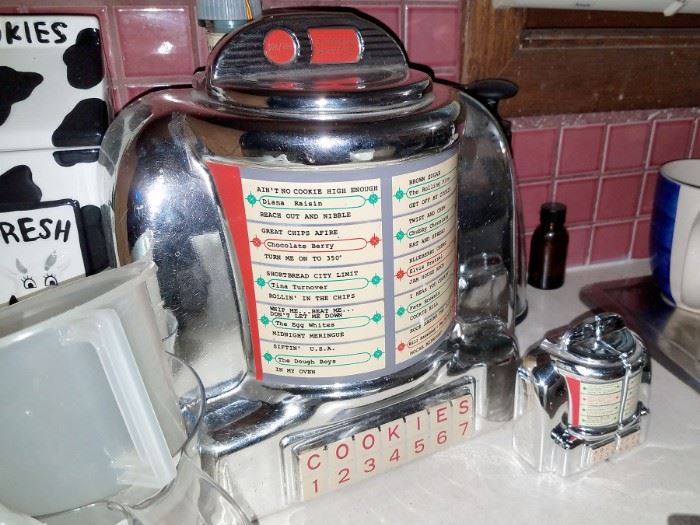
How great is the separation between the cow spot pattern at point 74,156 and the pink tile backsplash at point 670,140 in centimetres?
66

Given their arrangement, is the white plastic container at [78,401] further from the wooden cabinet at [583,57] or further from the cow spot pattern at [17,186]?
the wooden cabinet at [583,57]

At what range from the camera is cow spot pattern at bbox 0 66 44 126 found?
45 centimetres

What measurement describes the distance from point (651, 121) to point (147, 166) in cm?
64

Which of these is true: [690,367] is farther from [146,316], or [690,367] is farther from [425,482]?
[146,316]

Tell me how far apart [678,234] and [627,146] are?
155mm

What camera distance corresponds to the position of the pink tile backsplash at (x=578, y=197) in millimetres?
754

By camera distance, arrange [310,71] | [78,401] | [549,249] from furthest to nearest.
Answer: [549,249], [310,71], [78,401]

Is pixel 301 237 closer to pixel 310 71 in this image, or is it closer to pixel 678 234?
pixel 310 71

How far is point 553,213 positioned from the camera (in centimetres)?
70

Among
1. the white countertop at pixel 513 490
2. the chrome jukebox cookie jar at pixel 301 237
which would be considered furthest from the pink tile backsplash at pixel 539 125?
the white countertop at pixel 513 490

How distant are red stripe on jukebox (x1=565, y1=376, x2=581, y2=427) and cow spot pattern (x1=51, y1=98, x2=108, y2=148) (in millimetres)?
412

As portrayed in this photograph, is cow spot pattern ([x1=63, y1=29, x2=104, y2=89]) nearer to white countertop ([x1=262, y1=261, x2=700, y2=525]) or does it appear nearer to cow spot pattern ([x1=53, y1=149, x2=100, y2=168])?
cow spot pattern ([x1=53, y1=149, x2=100, y2=168])

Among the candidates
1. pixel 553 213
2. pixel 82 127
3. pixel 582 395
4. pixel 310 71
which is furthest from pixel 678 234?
pixel 82 127

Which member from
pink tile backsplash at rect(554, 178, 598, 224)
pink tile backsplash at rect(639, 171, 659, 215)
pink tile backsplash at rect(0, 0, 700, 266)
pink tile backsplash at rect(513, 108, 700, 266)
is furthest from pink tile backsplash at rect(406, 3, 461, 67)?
pink tile backsplash at rect(639, 171, 659, 215)
